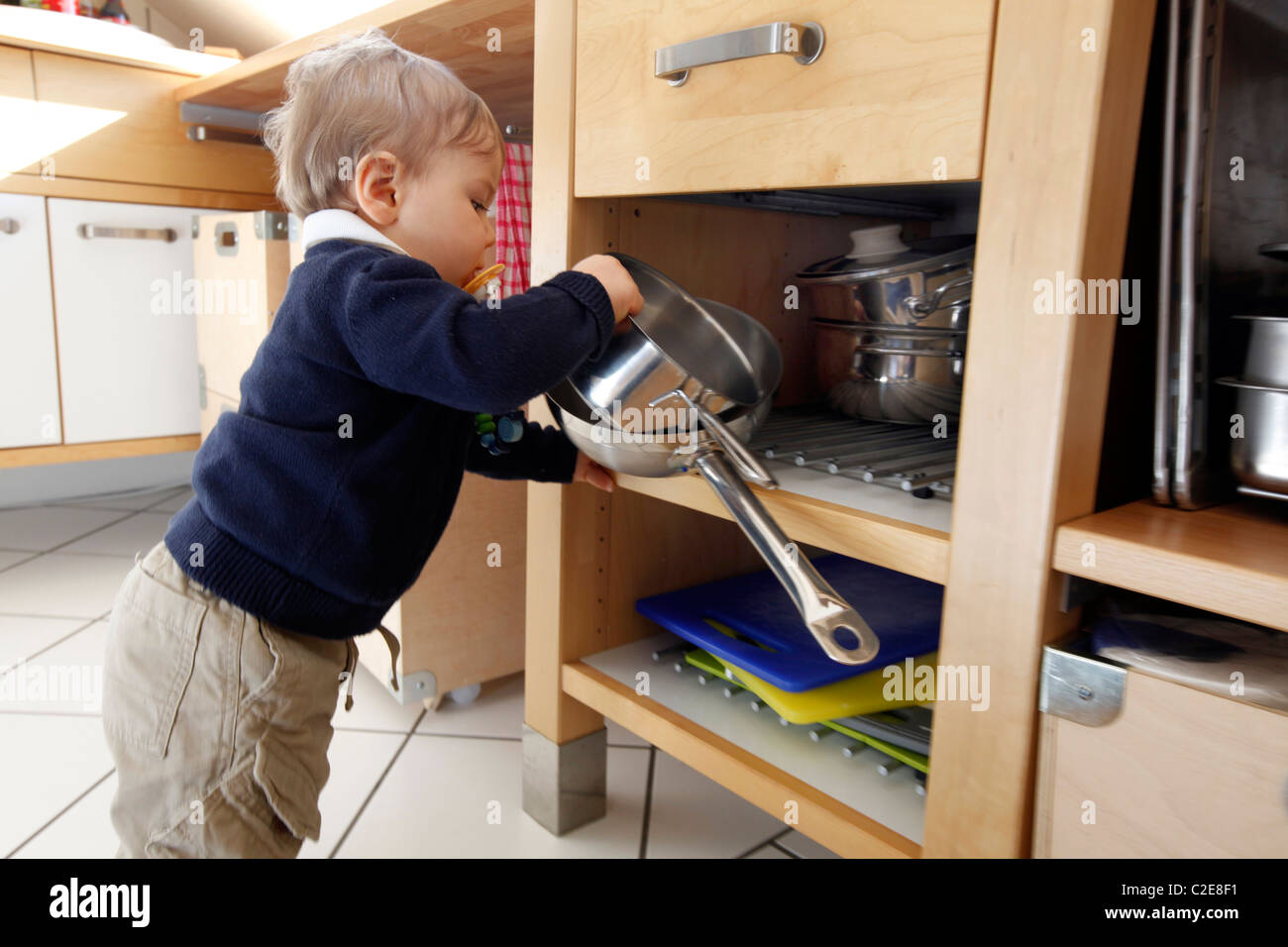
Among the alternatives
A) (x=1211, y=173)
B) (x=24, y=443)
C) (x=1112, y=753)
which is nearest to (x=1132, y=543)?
(x=1112, y=753)

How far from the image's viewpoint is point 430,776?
1005 mm

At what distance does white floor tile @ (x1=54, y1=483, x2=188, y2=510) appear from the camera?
203 centimetres

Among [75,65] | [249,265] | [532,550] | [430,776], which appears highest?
[75,65]

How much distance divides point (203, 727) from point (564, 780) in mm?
350

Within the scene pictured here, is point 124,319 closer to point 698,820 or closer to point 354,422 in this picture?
point 354,422

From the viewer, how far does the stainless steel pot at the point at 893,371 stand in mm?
861

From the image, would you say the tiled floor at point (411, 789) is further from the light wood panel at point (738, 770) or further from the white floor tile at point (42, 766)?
the light wood panel at point (738, 770)

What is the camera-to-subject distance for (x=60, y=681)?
1190 mm

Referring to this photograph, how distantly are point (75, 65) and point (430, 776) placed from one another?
1.45m

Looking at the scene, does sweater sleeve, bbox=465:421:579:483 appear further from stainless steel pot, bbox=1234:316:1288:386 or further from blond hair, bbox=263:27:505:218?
stainless steel pot, bbox=1234:316:1288:386

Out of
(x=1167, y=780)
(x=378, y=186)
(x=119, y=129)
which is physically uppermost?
(x=119, y=129)

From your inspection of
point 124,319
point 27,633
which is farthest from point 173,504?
point 27,633

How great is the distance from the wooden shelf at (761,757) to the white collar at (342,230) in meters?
0.43
